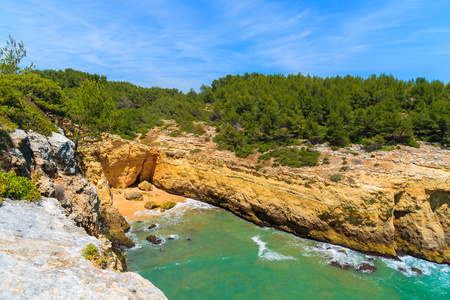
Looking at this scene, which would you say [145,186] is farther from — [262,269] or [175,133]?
[262,269]

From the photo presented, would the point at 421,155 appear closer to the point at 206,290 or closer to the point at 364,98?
the point at 364,98

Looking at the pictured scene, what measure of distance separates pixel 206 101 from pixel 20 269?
4536 centimetres

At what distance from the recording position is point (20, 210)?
5.11 meters

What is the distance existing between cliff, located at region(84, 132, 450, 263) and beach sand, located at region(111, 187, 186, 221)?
2.38 meters

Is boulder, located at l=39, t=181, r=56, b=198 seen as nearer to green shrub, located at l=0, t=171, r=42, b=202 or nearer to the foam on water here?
green shrub, located at l=0, t=171, r=42, b=202

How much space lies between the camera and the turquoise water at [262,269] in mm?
12461

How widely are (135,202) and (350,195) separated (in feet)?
63.3

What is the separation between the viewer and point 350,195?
16.1 meters

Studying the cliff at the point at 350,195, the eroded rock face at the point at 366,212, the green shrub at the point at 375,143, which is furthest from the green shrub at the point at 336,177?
the green shrub at the point at 375,143

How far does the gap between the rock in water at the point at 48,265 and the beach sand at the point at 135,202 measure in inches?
630

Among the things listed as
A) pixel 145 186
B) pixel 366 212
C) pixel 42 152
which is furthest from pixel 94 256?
pixel 145 186

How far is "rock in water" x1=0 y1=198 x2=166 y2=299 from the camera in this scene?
3.37m

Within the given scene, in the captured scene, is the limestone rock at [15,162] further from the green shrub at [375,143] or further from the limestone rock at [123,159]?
the green shrub at [375,143]

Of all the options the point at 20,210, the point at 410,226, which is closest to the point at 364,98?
the point at 410,226
